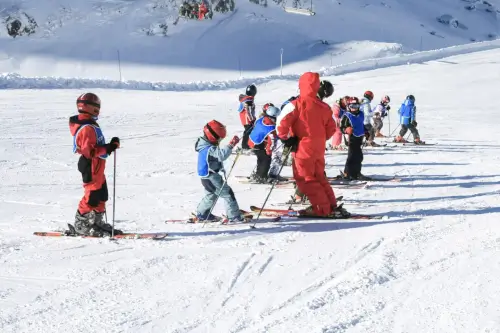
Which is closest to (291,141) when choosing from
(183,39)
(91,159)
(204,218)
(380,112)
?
(204,218)

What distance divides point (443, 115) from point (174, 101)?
11.1 metres

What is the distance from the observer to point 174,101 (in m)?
26.3

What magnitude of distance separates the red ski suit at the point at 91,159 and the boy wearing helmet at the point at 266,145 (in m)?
3.79

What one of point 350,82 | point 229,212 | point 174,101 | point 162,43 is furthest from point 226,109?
point 162,43

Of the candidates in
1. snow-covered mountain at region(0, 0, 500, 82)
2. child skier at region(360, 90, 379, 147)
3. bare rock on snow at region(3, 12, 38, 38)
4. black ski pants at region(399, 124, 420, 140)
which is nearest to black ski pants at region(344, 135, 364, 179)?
child skier at region(360, 90, 379, 147)

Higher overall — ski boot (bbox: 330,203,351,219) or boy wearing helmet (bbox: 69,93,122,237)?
boy wearing helmet (bbox: 69,93,122,237)

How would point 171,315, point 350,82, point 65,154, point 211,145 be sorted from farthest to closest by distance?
point 350,82 → point 65,154 → point 211,145 → point 171,315

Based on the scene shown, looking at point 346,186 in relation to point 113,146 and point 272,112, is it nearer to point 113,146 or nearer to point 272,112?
point 272,112

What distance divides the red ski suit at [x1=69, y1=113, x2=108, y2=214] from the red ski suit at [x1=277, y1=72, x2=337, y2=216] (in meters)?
2.14

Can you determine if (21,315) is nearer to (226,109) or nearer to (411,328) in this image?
(411,328)

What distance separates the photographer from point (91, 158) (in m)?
6.61

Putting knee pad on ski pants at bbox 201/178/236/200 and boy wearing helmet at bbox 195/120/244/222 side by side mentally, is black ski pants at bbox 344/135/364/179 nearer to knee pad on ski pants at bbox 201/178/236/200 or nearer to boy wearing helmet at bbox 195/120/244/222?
boy wearing helmet at bbox 195/120/244/222

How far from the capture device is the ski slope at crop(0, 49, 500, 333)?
4.39 meters

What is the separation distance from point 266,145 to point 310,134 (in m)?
3.33
